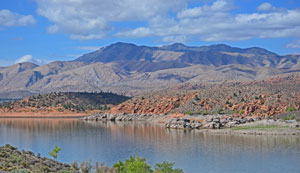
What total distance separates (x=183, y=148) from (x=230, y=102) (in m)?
39.0

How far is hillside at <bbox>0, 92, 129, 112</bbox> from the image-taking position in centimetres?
12862

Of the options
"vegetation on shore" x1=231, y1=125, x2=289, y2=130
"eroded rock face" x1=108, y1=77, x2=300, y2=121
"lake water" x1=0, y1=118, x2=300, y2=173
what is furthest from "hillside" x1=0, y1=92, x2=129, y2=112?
"vegetation on shore" x1=231, y1=125, x2=289, y2=130

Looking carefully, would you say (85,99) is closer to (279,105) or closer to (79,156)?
(279,105)

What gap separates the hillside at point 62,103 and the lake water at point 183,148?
5844 centimetres

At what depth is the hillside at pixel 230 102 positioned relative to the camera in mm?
80000

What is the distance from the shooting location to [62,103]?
436ft

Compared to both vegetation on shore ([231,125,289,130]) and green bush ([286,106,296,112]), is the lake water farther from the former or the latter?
green bush ([286,106,296,112])

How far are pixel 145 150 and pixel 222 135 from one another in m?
19.0

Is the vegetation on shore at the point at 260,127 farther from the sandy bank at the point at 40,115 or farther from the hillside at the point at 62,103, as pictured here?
the hillside at the point at 62,103

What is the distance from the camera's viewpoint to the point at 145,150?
165ft

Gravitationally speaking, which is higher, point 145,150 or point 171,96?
point 171,96

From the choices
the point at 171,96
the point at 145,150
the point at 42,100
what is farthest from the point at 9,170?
Result: the point at 42,100

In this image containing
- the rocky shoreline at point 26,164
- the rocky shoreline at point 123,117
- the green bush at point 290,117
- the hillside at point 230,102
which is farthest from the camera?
the rocky shoreline at point 123,117

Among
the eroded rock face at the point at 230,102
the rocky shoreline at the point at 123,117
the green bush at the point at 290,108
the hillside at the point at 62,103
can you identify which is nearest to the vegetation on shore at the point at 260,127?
the eroded rock face at the point at 230,102
